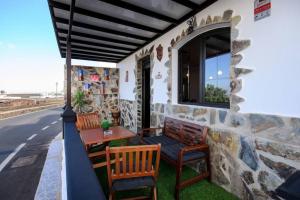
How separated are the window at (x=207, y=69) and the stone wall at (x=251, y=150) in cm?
29

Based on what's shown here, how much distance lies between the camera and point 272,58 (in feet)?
5.99

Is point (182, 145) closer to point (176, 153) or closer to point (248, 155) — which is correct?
point (176, 153)

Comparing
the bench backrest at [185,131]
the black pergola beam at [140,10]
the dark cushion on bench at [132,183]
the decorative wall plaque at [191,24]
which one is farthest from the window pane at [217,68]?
the dark cushion on bench at [132,183]

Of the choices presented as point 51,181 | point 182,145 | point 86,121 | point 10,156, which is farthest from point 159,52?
point 10,156

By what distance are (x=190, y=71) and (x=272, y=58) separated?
1.68m

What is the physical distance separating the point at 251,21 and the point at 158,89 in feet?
7.95

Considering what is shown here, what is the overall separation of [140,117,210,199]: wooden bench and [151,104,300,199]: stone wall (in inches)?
5.9

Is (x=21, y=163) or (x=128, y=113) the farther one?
(x=128, y=113)

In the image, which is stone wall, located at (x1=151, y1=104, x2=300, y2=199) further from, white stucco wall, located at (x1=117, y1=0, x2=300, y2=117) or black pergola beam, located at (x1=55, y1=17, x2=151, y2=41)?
black pergola beam, located at (x1=55, y1=17, x2=151, y2=41)

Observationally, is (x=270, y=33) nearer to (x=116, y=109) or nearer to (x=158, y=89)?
(x=158, y=89)

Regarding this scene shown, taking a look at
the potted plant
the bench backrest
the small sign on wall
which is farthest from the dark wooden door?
the small sign on wall

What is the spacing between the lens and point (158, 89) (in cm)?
409

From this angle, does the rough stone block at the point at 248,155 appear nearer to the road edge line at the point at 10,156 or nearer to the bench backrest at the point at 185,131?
the bench backrest at the point at 185,131

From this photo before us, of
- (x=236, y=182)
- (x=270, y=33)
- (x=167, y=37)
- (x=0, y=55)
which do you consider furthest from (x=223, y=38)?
(x=0, y=55)
